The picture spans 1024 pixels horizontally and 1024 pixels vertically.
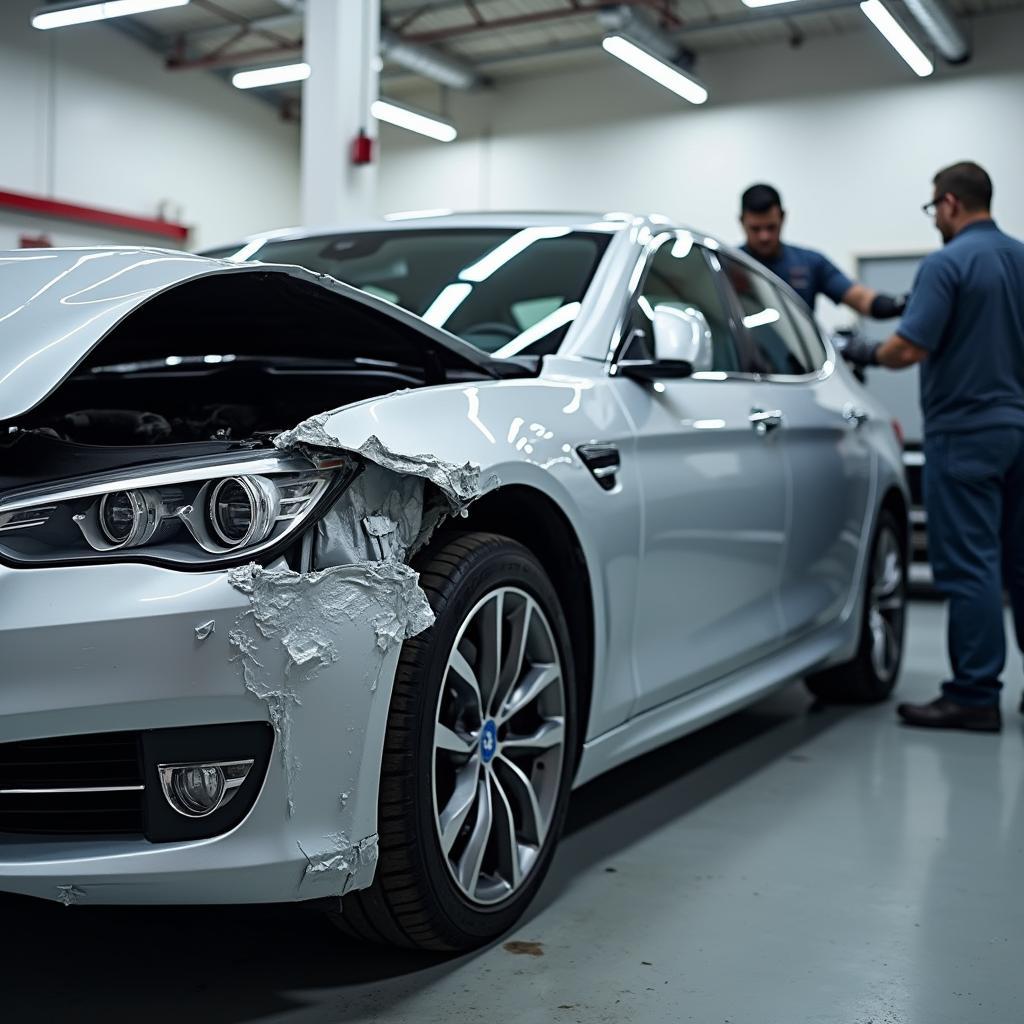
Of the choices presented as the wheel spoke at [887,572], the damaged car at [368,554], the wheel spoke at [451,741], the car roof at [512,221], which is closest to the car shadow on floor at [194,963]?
the damaged car at [368,554]

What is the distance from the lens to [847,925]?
229cm

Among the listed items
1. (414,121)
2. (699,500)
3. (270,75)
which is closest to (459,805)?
(699,500)

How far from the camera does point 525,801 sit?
2191 millimetres

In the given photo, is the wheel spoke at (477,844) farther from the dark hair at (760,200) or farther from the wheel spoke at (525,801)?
the dark hair at (760,200)

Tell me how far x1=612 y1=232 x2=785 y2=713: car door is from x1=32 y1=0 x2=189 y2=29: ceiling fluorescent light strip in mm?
8383

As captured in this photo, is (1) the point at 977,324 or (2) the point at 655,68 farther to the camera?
(2) the point at 655,68

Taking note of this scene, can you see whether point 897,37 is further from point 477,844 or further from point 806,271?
point 477,844

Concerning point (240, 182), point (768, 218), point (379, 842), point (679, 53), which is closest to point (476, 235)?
point (379, 842)

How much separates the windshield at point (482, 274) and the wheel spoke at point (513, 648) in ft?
2.19

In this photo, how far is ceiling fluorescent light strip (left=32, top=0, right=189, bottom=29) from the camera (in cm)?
1055

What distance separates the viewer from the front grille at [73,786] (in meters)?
1.63

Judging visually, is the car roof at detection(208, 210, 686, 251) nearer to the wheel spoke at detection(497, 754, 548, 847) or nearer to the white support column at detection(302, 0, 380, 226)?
the wheel spoke at detection(497, 754, 548, 847)

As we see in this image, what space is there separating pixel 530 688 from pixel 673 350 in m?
0.82

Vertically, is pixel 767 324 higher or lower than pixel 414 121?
lower
